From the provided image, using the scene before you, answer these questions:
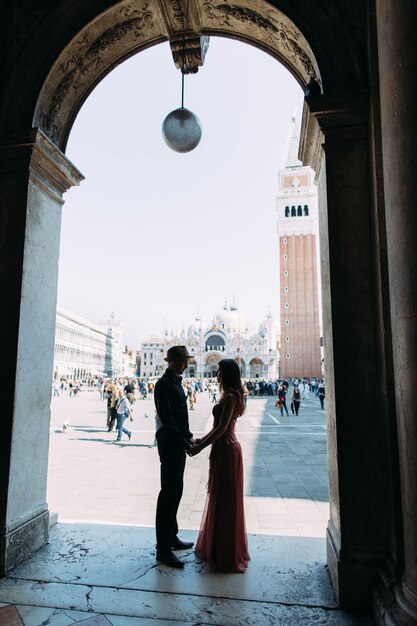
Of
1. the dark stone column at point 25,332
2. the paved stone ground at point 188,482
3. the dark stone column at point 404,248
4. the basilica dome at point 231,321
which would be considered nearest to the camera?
the dark stone column at point 404,248

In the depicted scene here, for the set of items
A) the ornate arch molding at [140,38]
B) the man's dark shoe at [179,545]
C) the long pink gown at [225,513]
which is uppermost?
the ornate arch molding at [140,38]

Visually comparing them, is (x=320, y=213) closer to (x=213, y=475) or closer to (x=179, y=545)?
(x=213, y=475)

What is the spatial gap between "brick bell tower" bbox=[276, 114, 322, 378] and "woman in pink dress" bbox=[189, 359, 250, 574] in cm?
6300

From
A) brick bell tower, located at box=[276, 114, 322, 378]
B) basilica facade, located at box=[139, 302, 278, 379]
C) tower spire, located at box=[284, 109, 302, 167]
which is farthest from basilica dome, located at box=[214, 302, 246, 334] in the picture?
tower spire, located at box=[284, 109, 302, 167]

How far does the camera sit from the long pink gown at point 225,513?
2963mm

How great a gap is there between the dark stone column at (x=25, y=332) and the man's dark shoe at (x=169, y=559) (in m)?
0.99

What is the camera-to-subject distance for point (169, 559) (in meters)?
3.02

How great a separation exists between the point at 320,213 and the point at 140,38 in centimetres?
240

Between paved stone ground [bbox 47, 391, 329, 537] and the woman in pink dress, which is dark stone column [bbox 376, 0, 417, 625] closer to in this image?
the woman in pink dress

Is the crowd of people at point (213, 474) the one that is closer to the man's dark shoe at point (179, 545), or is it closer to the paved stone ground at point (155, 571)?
the man's dark shoe at point (179, 545)

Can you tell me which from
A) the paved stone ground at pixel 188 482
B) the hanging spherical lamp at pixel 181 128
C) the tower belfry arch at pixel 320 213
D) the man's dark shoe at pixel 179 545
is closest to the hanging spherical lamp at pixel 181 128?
the hanging spherical lamp at pixel 181 128

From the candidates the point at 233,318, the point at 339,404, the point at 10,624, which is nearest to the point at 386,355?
the point at 339,404

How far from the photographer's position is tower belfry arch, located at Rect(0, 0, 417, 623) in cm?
253

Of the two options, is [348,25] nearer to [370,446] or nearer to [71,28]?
[71,28]
